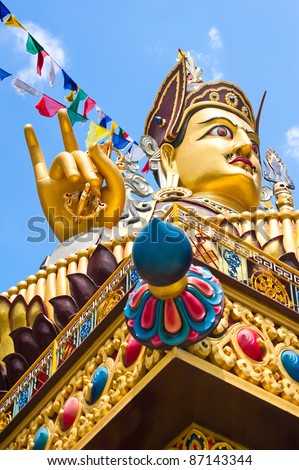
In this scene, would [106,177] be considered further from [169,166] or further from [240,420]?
[240,420]

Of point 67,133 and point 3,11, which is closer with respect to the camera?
point 67,133

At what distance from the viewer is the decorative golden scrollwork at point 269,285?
8.48 meters

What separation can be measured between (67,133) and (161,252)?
6391 mm

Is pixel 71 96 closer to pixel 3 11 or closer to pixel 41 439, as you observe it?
pixel 3 11

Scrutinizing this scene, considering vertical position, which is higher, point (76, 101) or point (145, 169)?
point (145, 169)

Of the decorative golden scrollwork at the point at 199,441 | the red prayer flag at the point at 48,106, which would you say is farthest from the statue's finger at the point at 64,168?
the decorative golden scrollwork at the point at 199,441

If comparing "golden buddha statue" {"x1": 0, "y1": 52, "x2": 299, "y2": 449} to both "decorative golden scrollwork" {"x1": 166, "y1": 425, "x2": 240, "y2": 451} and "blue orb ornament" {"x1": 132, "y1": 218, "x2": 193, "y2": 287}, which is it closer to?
"blue orb ornament" {"x1": 132, "y1": 218, "x2": 193, "y2": 287}

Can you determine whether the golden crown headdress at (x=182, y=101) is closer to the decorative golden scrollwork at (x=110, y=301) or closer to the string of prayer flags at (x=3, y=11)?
the string of prayer flags at (x=3, y=11)

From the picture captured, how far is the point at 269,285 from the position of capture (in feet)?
28.0

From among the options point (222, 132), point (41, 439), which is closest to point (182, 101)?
point (222, 132)

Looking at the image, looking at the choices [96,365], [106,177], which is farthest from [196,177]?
[96,365]

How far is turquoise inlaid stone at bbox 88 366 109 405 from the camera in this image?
26.8 feet

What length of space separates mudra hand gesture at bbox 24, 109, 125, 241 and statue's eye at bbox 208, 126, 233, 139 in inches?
83.1
